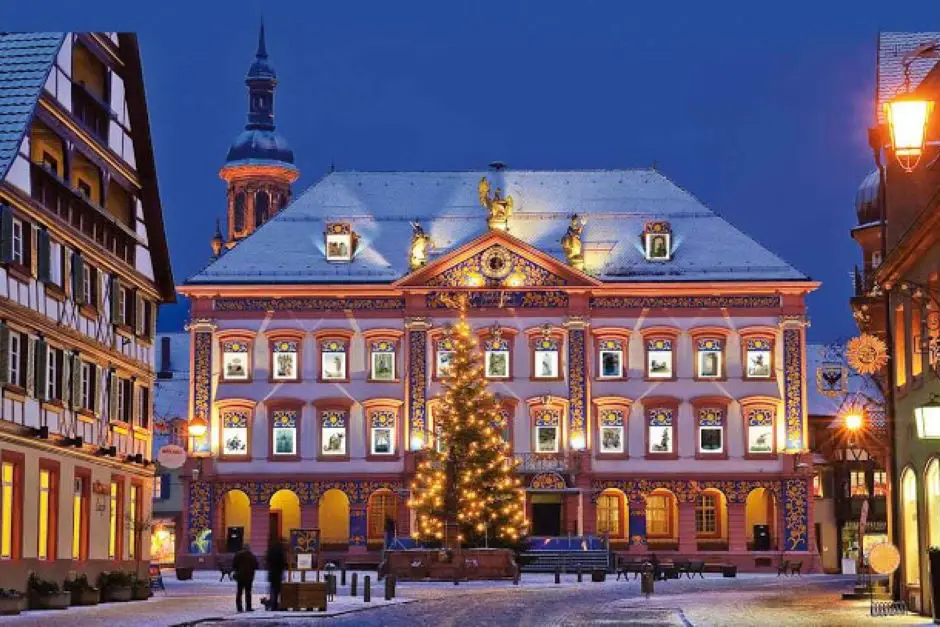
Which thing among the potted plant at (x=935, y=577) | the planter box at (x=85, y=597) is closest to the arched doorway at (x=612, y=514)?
the planter box at (x=85, y=597)

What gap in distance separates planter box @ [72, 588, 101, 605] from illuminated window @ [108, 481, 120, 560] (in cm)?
460

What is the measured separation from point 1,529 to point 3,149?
7.55 m

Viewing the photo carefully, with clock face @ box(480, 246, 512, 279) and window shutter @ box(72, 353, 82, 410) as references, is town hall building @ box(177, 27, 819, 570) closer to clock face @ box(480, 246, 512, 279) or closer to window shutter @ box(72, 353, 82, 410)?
clock face @ box(480, 246, 512, 279)

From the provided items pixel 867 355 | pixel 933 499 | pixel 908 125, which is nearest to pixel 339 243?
pixel 867 355

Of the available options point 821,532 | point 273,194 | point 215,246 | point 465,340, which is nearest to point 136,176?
point 465,340

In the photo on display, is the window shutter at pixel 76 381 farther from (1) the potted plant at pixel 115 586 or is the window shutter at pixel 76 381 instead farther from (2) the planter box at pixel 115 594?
(2) the planter box at pixel 115 594

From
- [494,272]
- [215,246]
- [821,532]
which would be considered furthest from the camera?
[215,246]

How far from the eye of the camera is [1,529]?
37.4 m

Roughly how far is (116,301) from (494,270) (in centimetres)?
3792

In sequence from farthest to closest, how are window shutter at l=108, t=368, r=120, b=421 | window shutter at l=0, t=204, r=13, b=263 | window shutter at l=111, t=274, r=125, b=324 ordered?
window shutter at l=111, t=274, r=125, b=324, window shutter at l=108, t=368, r=120, b=421, window shutter at l=0, t=204, r=13, b=263

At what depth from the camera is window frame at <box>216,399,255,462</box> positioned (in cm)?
8475

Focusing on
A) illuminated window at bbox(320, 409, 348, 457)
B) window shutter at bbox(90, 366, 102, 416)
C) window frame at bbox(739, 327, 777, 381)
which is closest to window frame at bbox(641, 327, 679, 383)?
window frame at bbox(739, 327, 777, 381)

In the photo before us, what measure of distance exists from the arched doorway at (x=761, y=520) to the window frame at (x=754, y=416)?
1.58 metres

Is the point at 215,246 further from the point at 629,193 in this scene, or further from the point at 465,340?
the point at 465,340
